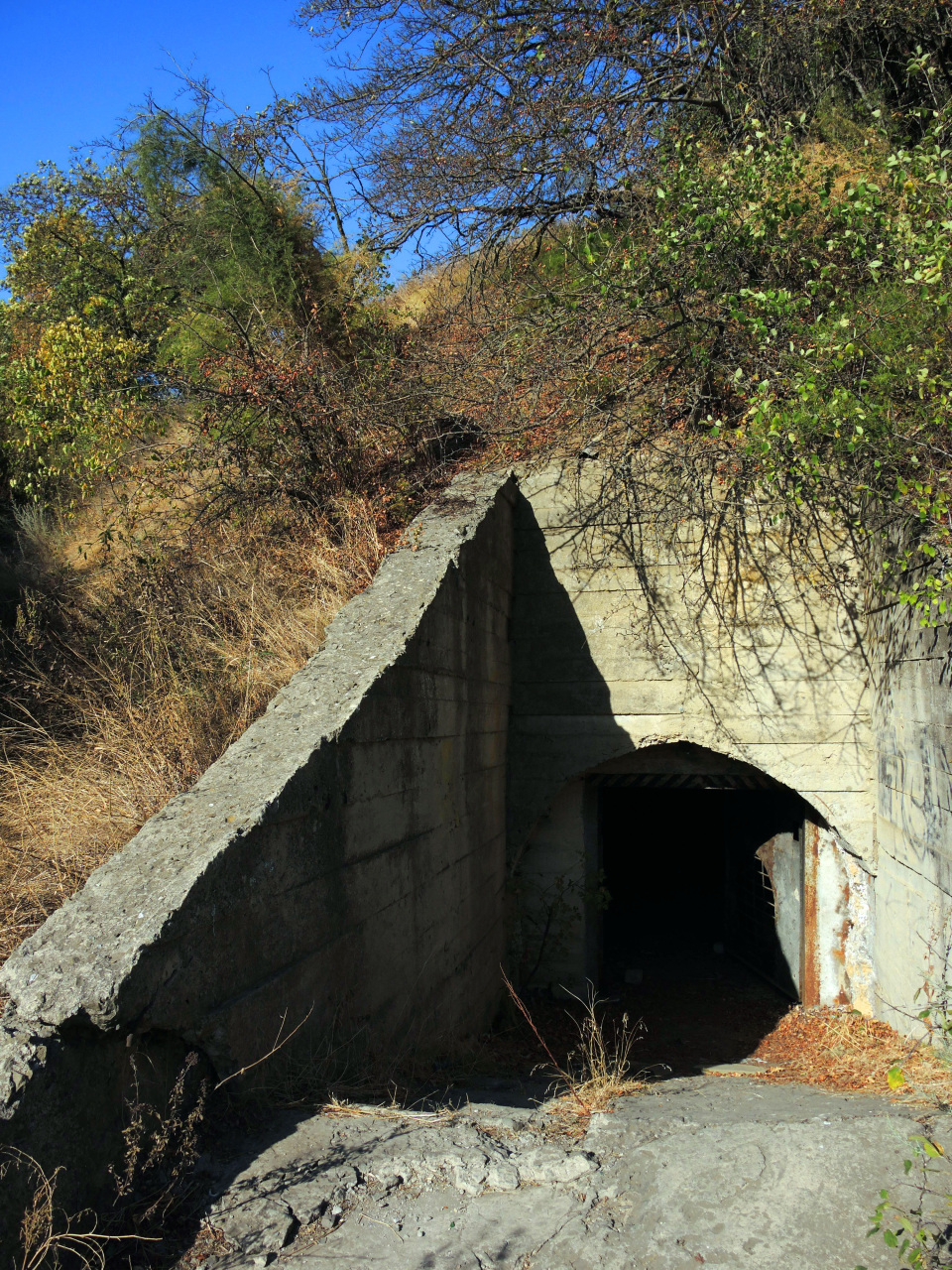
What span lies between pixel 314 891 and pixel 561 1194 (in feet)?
4.45

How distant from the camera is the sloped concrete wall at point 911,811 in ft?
14.8

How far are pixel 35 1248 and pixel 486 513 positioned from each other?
4573 millimetres

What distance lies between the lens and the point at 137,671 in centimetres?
505

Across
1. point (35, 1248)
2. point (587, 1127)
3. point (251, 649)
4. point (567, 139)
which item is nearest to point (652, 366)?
point (567, 139)

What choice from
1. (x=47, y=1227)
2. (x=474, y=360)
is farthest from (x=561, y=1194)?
(x=474, y=360)

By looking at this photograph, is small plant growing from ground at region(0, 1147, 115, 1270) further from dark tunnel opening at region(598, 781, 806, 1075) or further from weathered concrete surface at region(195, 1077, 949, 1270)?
dark tunnel opening at region(598, 781, 806, 1075)

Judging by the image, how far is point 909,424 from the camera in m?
4.28

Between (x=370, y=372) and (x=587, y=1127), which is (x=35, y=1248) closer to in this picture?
(x=587, y=1127)

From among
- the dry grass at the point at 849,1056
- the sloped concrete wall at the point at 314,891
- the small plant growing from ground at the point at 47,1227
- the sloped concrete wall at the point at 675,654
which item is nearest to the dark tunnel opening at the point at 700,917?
the dry grass at the point at 849,1056

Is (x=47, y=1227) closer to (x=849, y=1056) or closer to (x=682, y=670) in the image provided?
(x=849, y=1056)

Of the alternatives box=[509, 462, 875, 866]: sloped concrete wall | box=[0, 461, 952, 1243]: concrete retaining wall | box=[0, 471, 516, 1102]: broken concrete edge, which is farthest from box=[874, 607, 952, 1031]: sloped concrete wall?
box=[0, 471, 516, 1102]: broken concrete edge

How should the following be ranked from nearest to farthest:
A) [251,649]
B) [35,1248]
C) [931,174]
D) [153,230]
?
[35,1248]
[931,174]
[251,649]
[153,230]

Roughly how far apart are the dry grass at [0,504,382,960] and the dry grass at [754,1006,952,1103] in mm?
3549

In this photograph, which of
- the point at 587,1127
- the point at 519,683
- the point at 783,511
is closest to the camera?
the point at 587,1127
